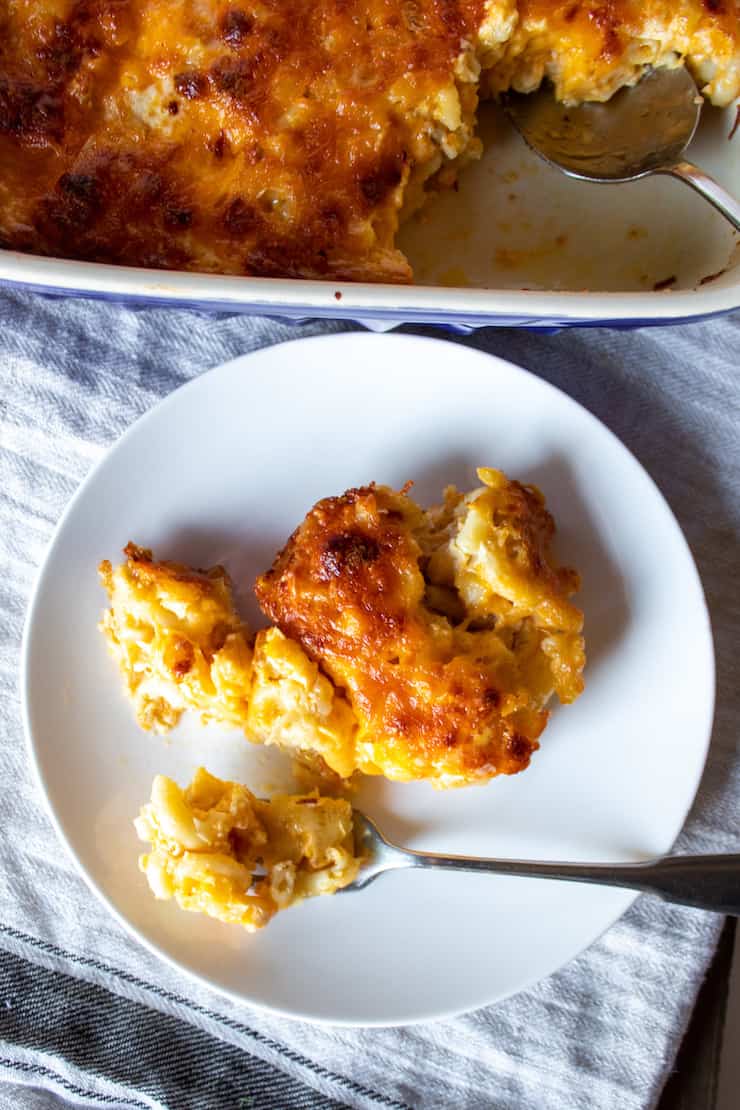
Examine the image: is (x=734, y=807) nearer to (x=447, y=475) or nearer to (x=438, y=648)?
(x=438, y=648)

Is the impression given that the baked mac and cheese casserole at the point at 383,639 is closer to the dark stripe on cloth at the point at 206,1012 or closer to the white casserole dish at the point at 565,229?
the white casserole dish at the point at 565,229

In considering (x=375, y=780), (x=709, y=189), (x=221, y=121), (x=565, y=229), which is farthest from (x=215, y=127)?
(x=375, y=780)

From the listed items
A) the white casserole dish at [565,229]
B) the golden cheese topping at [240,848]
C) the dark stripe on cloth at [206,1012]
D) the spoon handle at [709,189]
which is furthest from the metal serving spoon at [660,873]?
the spoon handle at [709,189]

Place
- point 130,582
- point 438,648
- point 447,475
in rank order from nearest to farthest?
point 438,648
point 130,582
point 447,475

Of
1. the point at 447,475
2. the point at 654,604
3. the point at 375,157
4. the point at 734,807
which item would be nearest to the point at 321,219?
the point at 375,157

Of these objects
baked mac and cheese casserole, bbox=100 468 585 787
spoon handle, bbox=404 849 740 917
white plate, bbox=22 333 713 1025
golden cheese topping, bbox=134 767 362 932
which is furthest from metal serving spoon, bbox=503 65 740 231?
golden cheese topping, bbox=134 767 362 932

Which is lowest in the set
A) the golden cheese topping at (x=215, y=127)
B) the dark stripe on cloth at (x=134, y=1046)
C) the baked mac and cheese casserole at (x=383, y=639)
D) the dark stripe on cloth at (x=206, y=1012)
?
the dark stripe on cloth at (x=134, y=1046)

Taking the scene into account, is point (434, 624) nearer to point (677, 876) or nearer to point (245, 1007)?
point (677, 876)
